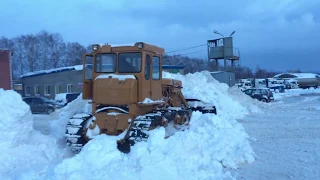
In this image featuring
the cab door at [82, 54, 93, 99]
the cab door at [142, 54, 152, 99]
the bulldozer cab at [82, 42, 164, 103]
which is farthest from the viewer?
the cab door at [82, 54, 93, 99]

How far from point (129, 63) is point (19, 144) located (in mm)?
3549

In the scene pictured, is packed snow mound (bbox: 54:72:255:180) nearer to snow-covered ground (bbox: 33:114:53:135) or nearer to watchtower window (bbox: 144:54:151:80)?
watchtower window (bbox: 144:54:151:80)

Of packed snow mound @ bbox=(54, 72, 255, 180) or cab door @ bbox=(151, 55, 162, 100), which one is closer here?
packed snow mound @ bbox=(54, 72, 255, 180)

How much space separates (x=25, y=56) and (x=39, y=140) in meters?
65.6

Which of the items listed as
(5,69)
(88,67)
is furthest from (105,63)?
(5,69)

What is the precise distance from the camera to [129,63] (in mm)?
9930

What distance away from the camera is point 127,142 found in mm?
9016

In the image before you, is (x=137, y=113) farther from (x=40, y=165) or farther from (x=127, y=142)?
(x=40, y=165)

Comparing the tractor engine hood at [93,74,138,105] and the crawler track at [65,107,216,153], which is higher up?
the tractor engine hood at [93,74,138,105]

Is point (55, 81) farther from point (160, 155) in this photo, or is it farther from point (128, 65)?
point (160, 155)

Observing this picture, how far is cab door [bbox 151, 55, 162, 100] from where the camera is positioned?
34.1 feet

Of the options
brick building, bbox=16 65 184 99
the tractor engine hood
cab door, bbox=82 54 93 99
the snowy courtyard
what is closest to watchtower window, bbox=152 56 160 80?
the tractor engine hood

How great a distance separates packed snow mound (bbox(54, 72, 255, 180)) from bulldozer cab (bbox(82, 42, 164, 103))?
1631 millimetres

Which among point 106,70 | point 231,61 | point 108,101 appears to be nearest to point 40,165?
point 108,101
